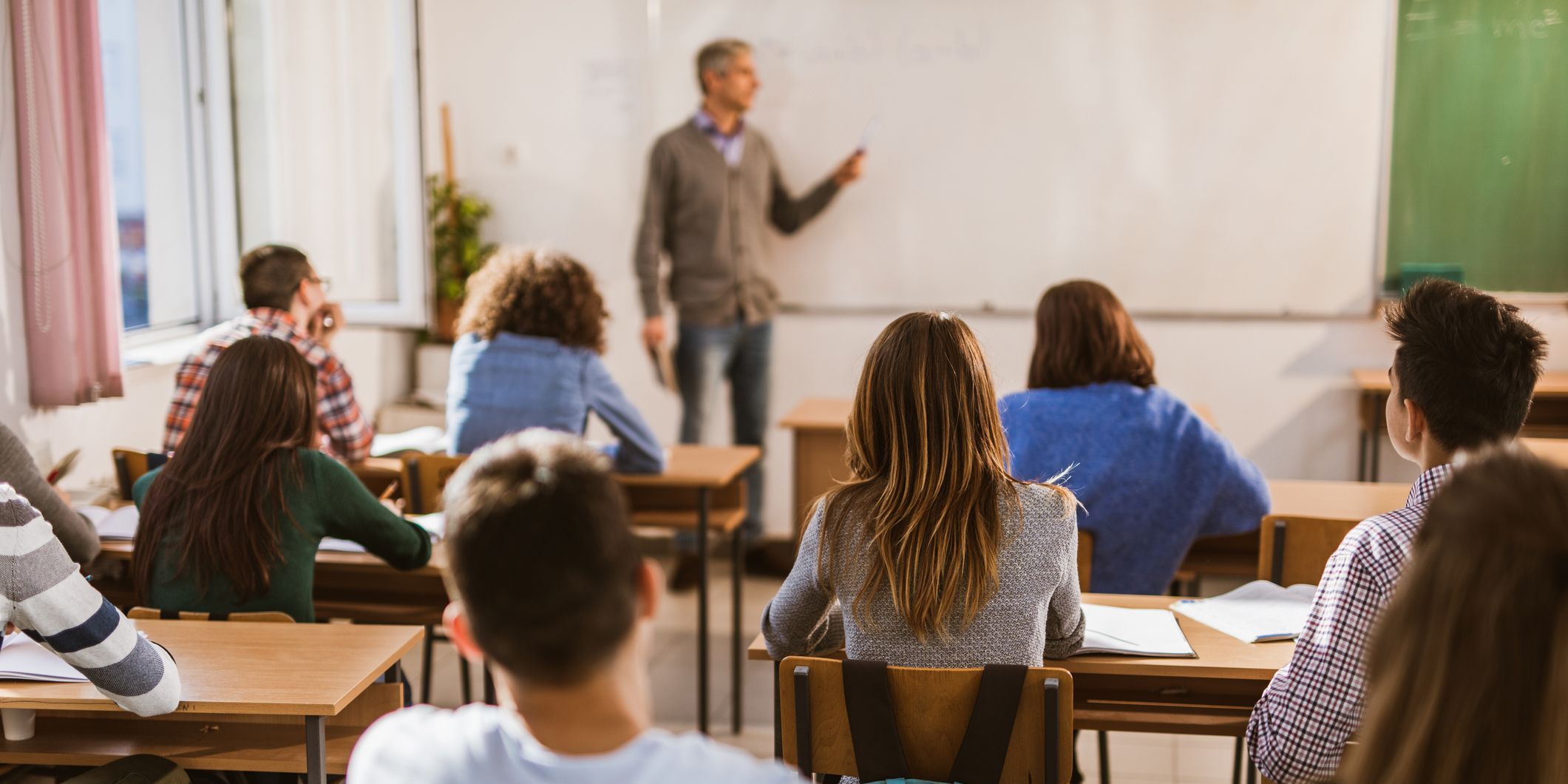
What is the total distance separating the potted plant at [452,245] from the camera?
521 cm

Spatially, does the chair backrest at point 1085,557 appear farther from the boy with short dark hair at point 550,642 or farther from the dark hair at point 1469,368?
the boy with short dark hair at point 550,642

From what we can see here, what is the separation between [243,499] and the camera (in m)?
2.26

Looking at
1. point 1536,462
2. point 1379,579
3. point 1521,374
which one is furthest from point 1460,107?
point 1536,462

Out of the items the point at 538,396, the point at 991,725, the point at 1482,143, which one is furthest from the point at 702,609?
the point at 1482,143

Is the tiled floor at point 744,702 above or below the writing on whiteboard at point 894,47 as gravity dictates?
below

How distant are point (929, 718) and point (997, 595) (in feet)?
0.70

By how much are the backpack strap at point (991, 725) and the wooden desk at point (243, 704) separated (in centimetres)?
86

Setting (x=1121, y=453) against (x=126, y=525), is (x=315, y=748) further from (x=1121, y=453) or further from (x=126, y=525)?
(x=1121, y=453)

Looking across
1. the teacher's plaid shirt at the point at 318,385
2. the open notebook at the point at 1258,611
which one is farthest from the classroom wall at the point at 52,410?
the open notebook at the point at 1258,611

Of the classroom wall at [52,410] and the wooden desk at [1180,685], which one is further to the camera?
the classroom wall at [52,410]

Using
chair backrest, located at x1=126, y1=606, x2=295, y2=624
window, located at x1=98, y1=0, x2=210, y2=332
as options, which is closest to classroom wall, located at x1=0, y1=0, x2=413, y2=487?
window, located at x1=98, y1=0, x2=210, y2=332

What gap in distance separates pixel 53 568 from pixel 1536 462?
165cm

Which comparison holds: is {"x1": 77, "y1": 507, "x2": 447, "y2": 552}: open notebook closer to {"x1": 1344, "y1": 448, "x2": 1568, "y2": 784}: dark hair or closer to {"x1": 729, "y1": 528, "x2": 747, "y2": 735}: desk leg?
{"x1": 729, "y1": 528, "x2": 747, "y2": 735}: desk leg

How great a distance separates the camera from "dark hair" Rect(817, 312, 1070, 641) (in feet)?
5.83
